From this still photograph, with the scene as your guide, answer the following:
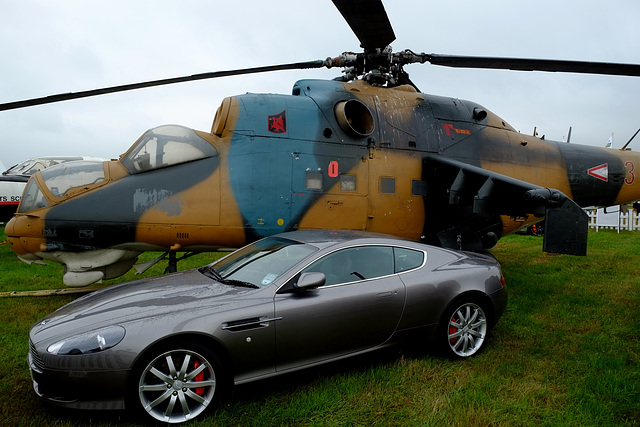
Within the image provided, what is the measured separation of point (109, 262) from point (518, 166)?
22.1ft

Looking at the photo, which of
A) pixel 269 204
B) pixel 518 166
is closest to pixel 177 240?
pixel 269 204

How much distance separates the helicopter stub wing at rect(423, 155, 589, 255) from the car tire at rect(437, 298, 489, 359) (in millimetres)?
2280

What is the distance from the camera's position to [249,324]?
3.08 metres

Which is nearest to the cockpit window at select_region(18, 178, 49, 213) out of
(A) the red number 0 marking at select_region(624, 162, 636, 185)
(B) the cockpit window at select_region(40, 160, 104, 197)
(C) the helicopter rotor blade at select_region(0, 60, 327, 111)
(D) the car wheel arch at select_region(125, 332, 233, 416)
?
(B) the cockpit window at select_region(40, 160, 104, 197)

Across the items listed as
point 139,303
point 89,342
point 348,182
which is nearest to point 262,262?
point 139,303

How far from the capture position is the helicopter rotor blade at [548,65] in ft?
17.7

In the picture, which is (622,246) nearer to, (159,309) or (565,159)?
(565,159)

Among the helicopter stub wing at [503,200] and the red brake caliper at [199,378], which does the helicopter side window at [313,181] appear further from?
the red brake caliper at [199,378]

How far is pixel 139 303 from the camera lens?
3.17 meters

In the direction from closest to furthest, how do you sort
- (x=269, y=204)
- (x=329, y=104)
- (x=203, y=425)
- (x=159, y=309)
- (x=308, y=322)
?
(x=203, y=425) → (x=159, y=309) → (x=308, y=322) → (x=269, y=204) → (x=329, y=104)

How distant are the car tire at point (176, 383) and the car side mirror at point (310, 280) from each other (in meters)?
0.79

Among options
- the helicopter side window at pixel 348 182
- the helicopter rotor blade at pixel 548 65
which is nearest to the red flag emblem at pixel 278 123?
the helicopter side window at pixel 348 182

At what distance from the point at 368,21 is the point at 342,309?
371 centimetres

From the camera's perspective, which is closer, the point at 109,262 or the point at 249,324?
the point at 249,324
